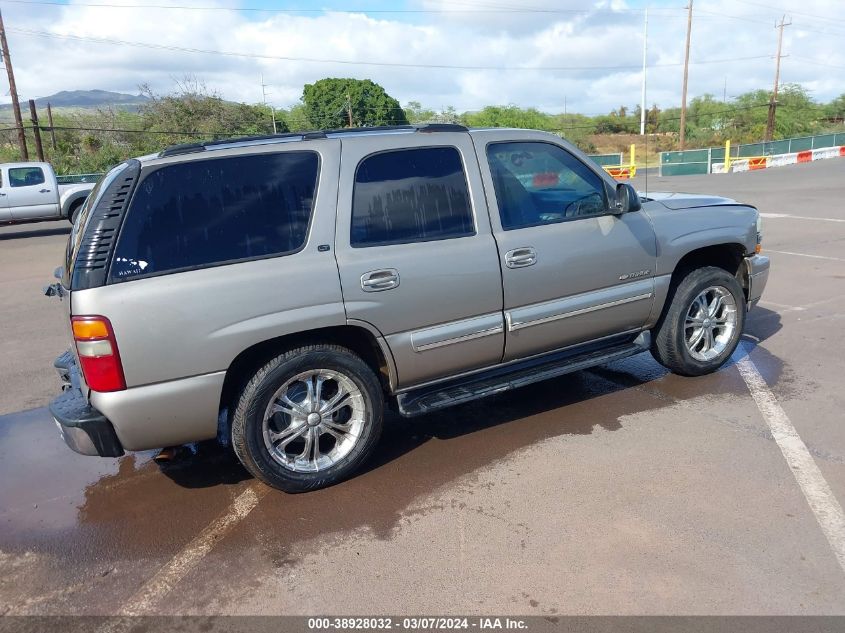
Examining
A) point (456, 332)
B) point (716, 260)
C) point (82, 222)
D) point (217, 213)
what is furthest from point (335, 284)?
point (716, 260)

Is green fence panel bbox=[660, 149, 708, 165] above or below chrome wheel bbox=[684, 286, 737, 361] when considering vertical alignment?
above

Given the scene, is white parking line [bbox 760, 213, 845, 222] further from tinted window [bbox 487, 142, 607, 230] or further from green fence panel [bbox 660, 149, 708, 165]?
green fence panel [bbox 660, 149, 708, 165]

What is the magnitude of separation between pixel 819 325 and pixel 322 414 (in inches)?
202

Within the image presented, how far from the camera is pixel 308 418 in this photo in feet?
12.4

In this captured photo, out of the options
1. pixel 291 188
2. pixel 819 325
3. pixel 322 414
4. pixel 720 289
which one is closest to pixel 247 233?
pixel 291 188

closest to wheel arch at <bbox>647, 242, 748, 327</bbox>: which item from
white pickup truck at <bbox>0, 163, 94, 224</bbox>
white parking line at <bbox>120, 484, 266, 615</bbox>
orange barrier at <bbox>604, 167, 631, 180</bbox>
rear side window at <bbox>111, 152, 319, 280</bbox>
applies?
rear side window at <bbox>111, 152, 319, 280</bbox>

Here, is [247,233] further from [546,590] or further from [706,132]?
[706,132]

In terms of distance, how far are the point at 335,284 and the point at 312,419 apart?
0.76 metres

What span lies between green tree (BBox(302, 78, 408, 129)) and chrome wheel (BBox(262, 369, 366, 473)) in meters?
58.8

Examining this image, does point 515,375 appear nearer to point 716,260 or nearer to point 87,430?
point 716,260

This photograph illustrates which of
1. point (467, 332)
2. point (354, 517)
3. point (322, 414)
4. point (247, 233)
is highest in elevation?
point (247, 233)

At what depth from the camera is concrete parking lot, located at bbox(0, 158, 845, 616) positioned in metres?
2.94

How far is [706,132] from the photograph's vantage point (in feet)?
211

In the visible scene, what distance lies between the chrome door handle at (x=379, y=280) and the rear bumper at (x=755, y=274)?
304 centimetres
